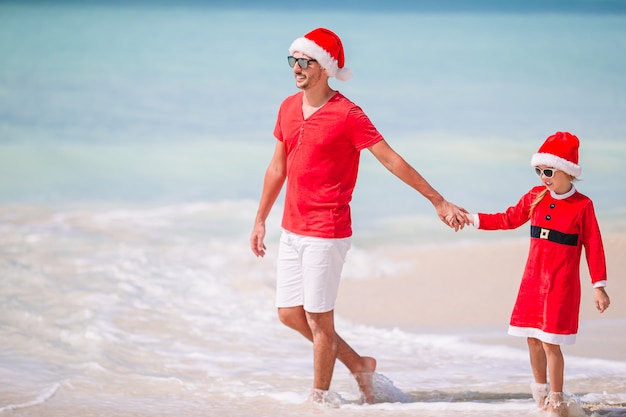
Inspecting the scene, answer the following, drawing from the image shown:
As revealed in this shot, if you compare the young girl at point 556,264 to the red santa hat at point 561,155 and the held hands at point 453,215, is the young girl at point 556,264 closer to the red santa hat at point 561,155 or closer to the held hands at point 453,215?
the red santa hat at point 561,155

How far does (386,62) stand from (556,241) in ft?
36.0

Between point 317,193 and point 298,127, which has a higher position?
point 298,127

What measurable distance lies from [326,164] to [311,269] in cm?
39

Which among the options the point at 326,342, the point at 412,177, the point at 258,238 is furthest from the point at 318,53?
the point at 326,342

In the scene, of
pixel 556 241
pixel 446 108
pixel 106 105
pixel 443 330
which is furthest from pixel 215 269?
pixel 106 105

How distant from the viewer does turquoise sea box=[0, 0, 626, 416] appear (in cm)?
459

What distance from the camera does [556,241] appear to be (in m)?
3.58

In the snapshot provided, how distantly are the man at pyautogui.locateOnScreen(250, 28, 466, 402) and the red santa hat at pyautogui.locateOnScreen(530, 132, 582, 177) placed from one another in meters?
0.41

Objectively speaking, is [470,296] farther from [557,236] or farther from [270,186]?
[557,236]

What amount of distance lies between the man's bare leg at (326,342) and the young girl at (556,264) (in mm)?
678

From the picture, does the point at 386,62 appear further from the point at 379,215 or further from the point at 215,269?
the point at 215,269

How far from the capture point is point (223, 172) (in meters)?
10.7

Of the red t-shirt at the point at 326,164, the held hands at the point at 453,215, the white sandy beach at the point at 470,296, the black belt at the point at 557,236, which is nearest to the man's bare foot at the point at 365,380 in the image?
the red t-shirt at the point at 326,164

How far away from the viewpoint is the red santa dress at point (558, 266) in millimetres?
3543
